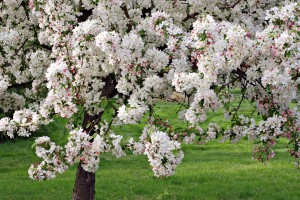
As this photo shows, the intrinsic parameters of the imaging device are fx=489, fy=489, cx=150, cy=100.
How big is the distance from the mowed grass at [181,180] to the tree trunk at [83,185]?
0.86m

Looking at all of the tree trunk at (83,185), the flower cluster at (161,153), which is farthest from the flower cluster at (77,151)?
the tree trunk at (83,185)

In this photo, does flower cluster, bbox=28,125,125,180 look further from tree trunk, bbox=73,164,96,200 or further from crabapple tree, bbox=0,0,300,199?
tree trunk, bbox=73,164,96,200

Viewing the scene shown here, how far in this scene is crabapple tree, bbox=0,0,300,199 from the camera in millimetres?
7277

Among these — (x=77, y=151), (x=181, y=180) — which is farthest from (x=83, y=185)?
(x=181, y=180)

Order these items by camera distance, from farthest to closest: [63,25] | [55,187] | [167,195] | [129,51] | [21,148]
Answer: [21,148] < [55,187] < [167,195] < [63,25] < [129,51]

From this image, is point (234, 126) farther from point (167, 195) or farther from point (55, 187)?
point (55, 187)

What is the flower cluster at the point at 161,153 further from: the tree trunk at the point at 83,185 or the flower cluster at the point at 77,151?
the tree trunk at the point at 83,185

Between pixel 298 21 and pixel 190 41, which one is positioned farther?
pixel 190 41

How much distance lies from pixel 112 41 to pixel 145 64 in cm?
76

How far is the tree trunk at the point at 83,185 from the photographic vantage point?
12.0m

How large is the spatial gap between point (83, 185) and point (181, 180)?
23.0 feet

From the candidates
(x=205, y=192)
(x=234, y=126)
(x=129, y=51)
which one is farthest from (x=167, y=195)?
(x=129, y=51)

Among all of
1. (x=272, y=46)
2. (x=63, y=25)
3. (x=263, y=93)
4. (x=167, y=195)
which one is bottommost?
(x=167, y=195)

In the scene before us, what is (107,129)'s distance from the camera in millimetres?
8664
